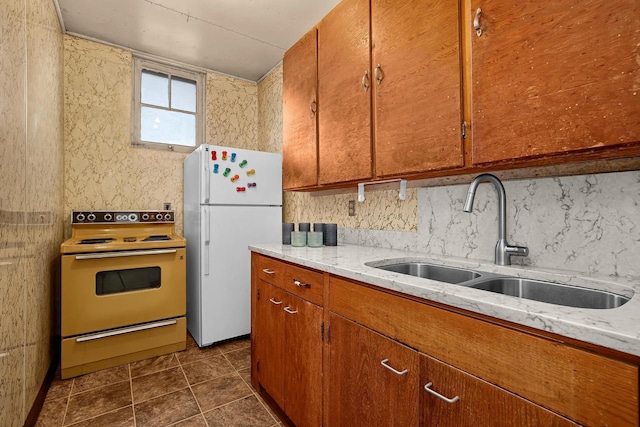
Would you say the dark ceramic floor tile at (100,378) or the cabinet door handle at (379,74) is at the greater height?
the cabinet door handle at (379,74)

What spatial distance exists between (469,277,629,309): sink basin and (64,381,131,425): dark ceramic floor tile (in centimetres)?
211

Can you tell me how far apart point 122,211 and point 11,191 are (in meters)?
1.45

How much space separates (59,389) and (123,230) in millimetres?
1243

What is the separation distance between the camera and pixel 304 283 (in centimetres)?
144

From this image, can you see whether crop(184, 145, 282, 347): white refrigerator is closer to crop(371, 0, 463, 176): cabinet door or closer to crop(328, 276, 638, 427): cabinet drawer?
crop(371, 0, 463, 176): cabinet door

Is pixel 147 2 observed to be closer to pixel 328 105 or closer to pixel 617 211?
pixel 328 105

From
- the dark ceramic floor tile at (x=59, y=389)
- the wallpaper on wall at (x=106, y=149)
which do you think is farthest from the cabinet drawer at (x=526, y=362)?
the wallpaper on wall at (x=106, y=149)

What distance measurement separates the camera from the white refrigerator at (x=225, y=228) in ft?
8.07

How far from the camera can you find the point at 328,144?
180cm

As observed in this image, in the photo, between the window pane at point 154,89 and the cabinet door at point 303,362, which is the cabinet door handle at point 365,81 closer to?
the cabinet door at point 303,362

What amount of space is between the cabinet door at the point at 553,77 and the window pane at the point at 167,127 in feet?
9.57

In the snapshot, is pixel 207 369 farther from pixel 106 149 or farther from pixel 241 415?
pixel 106 149

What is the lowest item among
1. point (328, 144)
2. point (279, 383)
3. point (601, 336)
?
point (279, 383)

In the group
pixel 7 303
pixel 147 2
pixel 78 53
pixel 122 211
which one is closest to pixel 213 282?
pixel 122 211
